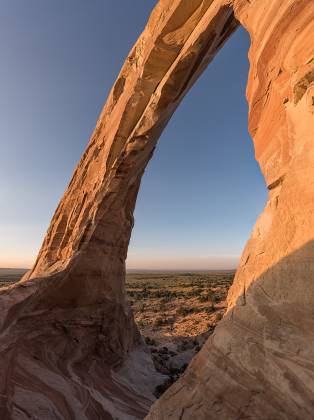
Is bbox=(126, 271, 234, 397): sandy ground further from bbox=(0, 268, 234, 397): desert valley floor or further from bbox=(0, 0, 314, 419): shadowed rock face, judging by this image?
bbox=(0, 0, 314, 419): shadowed rock face

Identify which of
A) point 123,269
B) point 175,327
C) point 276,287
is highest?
point 123,269

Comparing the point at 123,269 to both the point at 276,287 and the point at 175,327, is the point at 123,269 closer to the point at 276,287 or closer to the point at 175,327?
the point at 175,327

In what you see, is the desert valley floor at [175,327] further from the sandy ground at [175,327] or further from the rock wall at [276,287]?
the rock wall at [276,287]

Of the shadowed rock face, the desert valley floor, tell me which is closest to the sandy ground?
the desert valley floor

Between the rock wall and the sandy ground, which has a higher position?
the rock wall

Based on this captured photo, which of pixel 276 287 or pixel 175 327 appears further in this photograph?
Answer: pixel 175 327

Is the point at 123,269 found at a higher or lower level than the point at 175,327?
higher

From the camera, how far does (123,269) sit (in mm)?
13133

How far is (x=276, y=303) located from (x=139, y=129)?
887 centimetres

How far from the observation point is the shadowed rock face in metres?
3.16

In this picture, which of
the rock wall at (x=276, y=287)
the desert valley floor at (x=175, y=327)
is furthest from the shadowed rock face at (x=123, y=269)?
the desert valley floor at (x=175, y=327)

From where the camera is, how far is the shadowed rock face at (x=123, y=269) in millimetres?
3164

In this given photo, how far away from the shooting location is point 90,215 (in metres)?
11.1

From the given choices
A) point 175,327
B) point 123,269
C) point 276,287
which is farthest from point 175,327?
point 276,287
